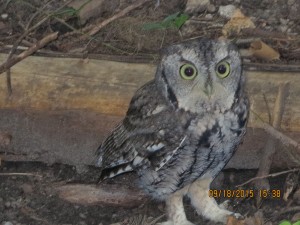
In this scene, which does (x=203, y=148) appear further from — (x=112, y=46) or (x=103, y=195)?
(x=112, y=46)

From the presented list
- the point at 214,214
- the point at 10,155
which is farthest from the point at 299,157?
the point at 10,155

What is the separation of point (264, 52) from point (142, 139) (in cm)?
112

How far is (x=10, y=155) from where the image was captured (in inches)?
179

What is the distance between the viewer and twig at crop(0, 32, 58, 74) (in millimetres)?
4457

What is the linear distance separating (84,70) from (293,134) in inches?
45.3

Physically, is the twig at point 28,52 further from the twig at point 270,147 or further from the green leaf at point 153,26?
the twig at point 270,147

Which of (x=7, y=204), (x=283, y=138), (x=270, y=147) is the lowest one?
(x=7, y=204)

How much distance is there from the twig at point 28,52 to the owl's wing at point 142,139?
696 mm

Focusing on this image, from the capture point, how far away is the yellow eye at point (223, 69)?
362 cm

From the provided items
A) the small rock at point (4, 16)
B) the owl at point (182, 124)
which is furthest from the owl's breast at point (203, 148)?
the small rock at point (4, 16)

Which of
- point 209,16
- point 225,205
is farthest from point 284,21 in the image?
point 225,205

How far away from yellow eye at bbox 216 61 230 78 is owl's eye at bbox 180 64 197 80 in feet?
0.33

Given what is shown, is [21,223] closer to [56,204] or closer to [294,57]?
[56,204]

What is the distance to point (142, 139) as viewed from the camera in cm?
395
